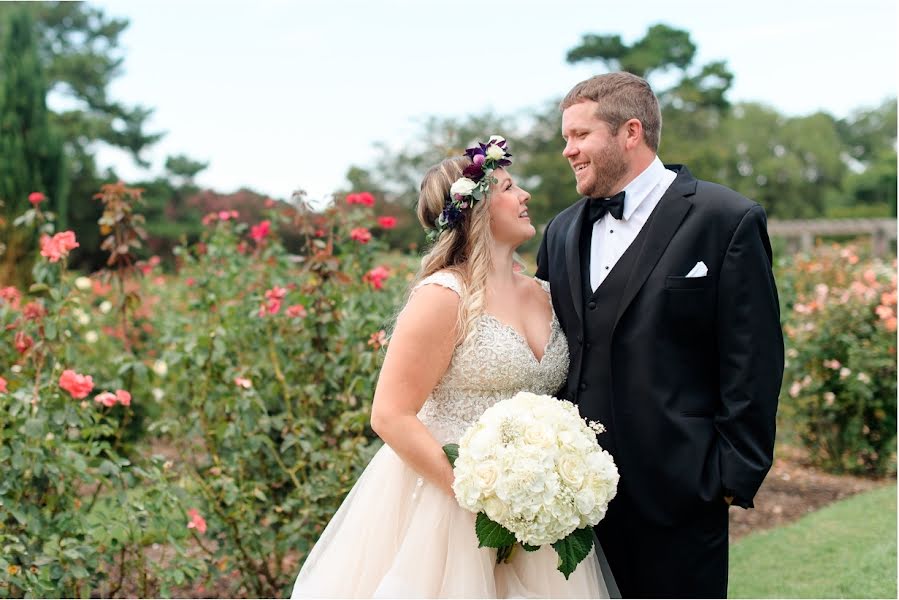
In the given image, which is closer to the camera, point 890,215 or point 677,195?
point 677,195

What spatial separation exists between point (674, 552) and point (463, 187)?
131 centimetres

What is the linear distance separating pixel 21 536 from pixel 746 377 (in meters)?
2.68

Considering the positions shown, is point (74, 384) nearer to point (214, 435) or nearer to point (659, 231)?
point (214, 435)

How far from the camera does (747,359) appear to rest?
2.71 meters

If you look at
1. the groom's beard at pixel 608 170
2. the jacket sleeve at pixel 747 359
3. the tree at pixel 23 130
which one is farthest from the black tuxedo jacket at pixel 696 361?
the tree at pixel 23 130

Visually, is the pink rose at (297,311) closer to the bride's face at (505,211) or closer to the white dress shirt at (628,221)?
the bride's face at (505,211)

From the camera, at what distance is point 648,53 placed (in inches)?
1237

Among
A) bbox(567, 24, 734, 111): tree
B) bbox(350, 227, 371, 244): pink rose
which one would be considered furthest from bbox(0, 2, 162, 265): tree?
bbox(350, 227, 371, 244): pink rose

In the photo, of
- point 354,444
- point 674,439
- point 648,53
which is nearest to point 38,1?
point 648,53

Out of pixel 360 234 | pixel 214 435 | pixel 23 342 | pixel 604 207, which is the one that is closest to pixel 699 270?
pixel 604 207

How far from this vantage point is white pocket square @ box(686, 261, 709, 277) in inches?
109

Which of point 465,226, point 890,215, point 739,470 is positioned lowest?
point 890,215

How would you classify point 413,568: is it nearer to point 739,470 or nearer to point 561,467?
point 561,467

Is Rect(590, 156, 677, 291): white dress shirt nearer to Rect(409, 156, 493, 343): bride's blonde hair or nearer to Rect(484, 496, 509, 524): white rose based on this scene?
Rect(409, 156, 493, 343): bride's blonde hair
